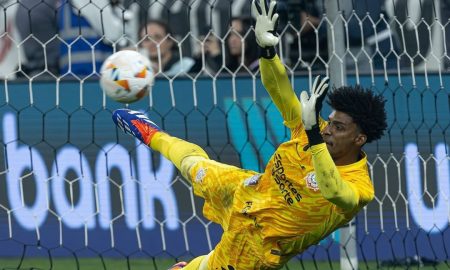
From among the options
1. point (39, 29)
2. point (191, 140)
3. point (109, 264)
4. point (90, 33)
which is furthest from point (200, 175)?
point (39, 29)

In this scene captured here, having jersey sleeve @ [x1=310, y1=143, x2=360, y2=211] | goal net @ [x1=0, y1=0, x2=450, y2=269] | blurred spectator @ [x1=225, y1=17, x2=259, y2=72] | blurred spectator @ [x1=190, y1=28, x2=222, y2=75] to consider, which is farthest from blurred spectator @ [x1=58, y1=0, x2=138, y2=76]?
jersey sleeve @ [x1=310, y1=143, x2=360, y2=211]

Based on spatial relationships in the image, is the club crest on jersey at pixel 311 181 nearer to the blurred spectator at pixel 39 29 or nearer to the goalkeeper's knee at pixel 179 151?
the goalkeeper's knee at pixel 179 151

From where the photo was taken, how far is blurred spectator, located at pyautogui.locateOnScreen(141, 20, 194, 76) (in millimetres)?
9484

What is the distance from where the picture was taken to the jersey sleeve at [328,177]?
6098 mm

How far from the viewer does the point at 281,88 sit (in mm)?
6789

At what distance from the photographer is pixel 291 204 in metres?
6.68

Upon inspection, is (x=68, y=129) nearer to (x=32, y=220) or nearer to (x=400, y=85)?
(x=32, y=220)

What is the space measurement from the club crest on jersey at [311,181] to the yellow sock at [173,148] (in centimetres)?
98

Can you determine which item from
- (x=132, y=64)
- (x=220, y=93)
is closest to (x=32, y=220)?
(x=220, y=93)

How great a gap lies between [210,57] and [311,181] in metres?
3.22

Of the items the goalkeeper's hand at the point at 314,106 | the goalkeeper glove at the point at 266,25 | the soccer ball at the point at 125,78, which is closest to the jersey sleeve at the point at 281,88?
the goalkeeper glove at the point at 266,25

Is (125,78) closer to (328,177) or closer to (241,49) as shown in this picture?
(328,177)

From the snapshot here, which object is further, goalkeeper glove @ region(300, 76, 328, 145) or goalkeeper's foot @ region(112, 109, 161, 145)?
goalkeeper's foot @ region(112, 109, 161, 145)

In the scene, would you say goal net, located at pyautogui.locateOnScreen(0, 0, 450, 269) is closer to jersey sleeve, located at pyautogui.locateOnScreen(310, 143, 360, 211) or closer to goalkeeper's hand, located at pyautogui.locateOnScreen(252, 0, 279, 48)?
goalkeeper's hand, located at pyautogui.locateOnScreen(252, 0, 279, 48)
